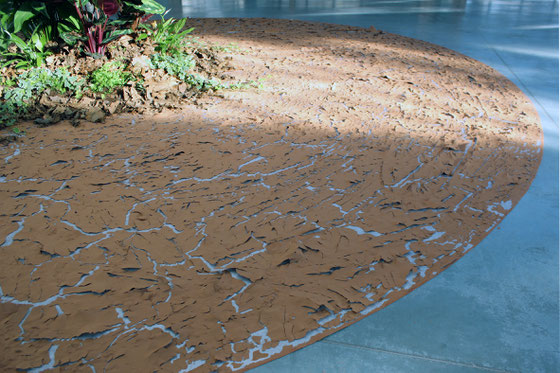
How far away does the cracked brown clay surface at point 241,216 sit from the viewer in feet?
4.10

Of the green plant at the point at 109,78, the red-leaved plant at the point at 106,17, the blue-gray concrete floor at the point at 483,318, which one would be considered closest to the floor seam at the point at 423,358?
the blue-gray concrete floor at the point at 483,318

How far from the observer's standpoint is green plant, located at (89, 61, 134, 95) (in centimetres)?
288

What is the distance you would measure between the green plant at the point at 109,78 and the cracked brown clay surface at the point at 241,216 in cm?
41

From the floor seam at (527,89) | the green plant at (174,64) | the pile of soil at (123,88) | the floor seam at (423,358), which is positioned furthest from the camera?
the green plant at (174,64)

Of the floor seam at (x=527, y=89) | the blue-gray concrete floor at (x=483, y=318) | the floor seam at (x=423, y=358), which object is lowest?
the floor seam at (x=423, y=358)

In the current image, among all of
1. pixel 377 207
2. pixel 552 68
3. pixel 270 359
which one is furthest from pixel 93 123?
pixel 552 68

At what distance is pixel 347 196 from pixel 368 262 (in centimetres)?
44

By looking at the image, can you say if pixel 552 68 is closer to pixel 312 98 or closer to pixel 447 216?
pixel 312 98

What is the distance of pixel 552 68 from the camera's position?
3662 mm

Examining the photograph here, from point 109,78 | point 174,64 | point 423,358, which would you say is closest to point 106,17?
point 109,78

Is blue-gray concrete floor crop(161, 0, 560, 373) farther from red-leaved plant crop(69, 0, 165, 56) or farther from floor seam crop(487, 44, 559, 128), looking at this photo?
red-leaved plant crop(69, 0, 165, 56)

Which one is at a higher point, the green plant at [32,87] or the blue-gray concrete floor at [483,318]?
the green plant at [32,87]

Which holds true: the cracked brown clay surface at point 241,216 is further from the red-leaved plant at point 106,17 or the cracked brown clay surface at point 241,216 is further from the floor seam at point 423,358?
the red-leaved plant at point 106,17

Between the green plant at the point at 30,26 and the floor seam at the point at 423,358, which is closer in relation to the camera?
the floor seam at the point at 423,358
